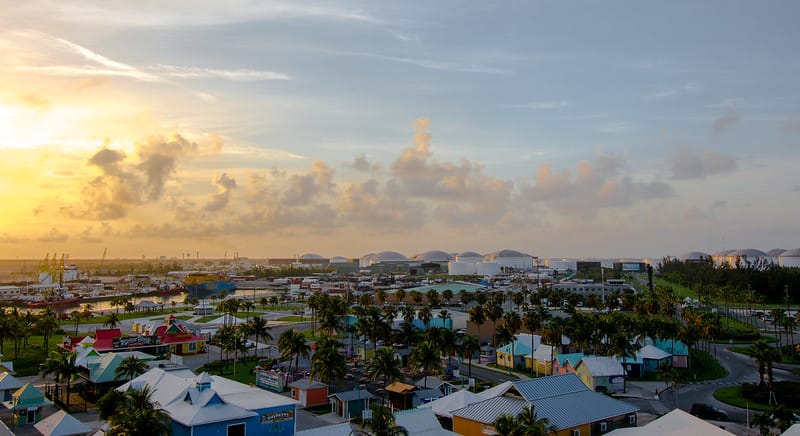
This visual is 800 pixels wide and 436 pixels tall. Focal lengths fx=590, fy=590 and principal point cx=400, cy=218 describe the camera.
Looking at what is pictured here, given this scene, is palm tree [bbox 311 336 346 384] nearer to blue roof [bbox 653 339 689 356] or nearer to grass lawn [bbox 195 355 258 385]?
grass lawn [bbox 195 355 258 385]

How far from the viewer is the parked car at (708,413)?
2034 inches

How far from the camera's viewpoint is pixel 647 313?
4242 inches

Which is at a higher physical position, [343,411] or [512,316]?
[512,316]

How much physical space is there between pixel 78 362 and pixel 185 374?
16.7 metres

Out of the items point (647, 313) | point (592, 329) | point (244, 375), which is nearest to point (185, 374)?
point (244, 375)

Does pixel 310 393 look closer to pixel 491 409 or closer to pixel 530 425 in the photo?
pixel 491 409

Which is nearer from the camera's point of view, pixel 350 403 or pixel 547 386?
pixel 547 386

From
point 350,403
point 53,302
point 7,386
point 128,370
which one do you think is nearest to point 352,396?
point 350,403

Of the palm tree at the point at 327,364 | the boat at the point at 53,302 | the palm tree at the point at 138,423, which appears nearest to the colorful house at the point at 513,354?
the palm tree at the point at 327,364

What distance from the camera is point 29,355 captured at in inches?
3155

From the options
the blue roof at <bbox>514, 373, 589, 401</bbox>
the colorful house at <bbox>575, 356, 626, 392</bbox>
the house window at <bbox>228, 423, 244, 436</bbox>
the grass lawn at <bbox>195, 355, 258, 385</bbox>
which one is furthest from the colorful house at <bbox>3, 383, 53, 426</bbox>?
the colorful house at <bbox>575, 356, 626, 392</bbox>

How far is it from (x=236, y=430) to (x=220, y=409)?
69.8 inches

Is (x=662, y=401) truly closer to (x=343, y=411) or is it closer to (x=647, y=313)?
(x=343, y=411)

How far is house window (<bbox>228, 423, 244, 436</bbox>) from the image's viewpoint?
39406 millimetres
